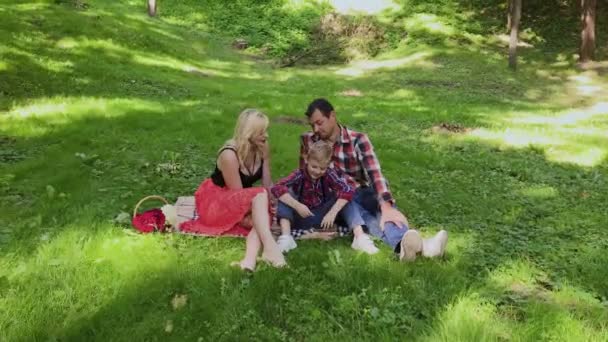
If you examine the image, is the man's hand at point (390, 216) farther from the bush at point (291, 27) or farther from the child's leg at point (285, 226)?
the bush at point (291, 27)

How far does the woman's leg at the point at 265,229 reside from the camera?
19.6 feet

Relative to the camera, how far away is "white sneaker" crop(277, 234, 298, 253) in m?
6.43

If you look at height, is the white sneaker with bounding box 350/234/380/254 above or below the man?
below

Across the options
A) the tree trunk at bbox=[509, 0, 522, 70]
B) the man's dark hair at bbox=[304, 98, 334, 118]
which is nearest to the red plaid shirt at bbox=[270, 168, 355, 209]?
the man's dark hair at bbox=[304, 98, 334, 118]

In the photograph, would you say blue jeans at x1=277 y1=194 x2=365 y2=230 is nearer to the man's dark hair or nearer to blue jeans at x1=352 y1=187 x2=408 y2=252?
blue jeans at x1=352 y1=187 x2=408 y2=252

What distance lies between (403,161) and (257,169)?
548 cm

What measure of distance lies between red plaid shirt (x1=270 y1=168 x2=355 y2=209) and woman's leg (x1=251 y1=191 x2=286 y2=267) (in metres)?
0.69

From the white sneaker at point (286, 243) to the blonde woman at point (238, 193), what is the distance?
30 cm

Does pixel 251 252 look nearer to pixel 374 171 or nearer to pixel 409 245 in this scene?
pixel 409 245

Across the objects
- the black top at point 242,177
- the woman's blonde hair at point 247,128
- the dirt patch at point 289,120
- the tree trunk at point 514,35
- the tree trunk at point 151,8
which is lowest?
the dirt patch at point 289,120

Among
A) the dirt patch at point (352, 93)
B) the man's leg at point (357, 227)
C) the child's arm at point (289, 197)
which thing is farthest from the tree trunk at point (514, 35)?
the child's arm at point (289, 197)

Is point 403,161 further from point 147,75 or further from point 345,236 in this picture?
point 147,75

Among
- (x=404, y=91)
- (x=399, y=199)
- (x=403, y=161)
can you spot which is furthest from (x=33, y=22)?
(x=399, y=199)

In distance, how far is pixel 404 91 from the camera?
977 inches
